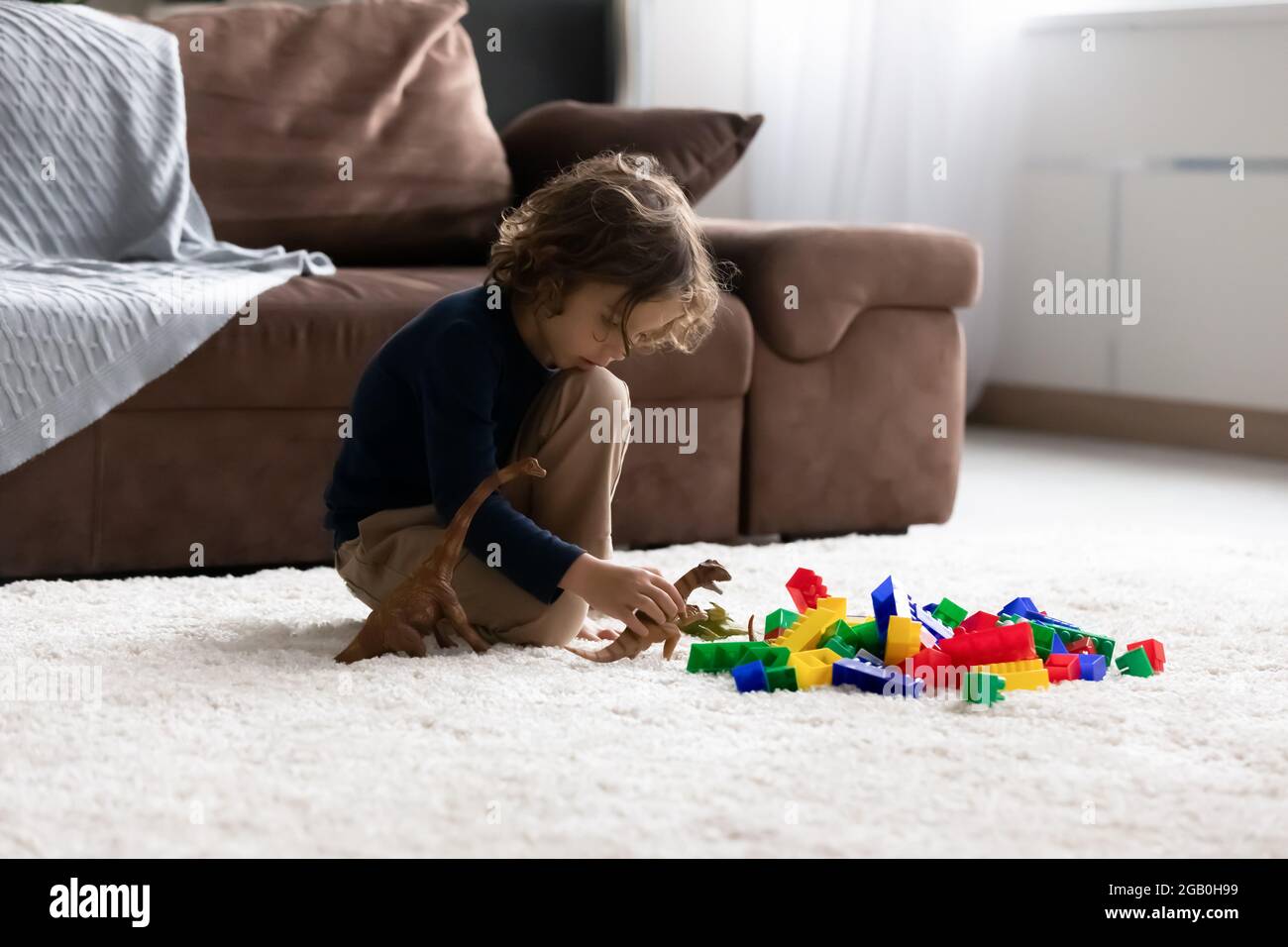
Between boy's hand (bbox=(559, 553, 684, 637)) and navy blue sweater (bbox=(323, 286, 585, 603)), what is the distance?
0.08 feet

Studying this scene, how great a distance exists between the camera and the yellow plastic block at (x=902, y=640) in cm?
154

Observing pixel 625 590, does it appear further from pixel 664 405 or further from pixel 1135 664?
pixel 664 405

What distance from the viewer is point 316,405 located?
2.13 meters

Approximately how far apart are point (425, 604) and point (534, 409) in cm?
24

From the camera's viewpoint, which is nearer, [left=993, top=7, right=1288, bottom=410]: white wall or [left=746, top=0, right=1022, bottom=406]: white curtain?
[left=993, top=7, right=1288, bottom=410]: white wall

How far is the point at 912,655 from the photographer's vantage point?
1.53 meters

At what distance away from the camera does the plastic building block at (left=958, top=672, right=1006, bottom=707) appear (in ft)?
4.70

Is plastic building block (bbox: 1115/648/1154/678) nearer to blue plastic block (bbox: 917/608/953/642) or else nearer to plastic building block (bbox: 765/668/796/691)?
blue plastic block (bbox: 917/608/953/642)

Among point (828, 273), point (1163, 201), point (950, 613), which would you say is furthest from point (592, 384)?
point (1163, 201)

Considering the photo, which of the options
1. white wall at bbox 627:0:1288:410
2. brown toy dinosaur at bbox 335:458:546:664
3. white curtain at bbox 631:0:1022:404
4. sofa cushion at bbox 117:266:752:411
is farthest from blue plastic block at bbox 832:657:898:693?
white curtain at bbox 631:0:1022:404

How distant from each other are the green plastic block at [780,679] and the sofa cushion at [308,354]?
0.84 m

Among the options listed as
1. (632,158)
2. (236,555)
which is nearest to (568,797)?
(632,158)
